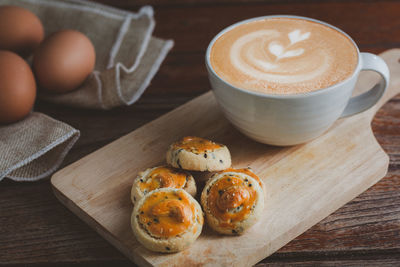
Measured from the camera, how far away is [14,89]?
1.50 m

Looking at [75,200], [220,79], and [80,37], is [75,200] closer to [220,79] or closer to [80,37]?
[220,79]

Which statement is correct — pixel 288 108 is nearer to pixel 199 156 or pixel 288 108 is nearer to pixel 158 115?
pixel 199 156

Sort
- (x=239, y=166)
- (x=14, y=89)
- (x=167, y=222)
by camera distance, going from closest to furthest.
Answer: (x=167, y=222) → (x=239, y=166) → (x=14, y=89)

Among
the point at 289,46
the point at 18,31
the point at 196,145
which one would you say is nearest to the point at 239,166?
the point at 196,145

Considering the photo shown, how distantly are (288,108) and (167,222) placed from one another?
→ 1.43 feet

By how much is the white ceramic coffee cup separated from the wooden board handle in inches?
7.8

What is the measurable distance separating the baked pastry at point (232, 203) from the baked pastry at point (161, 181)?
60 mm

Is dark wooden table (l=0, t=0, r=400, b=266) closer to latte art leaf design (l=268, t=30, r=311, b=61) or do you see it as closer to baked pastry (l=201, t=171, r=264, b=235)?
baked pastry (l=201, t=171, r=264, b=235)

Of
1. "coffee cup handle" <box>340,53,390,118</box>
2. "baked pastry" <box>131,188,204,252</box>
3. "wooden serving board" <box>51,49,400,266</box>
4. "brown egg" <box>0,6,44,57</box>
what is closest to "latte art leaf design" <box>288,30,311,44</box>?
"coffee cup handle" <box>340,53,390,118</box>

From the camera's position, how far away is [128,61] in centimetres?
189

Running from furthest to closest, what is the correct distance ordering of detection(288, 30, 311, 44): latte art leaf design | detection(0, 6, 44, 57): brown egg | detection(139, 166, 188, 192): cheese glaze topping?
detection(0, 6, 44, 57): brown egg → detection(288, 30, 311, 44): latte art leaf design → detection(139, 166, 188, 192): cheese glaze topping

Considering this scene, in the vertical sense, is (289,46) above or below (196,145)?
above

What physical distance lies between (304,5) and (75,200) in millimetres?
1563

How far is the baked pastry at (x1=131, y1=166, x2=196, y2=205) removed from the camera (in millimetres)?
1186
